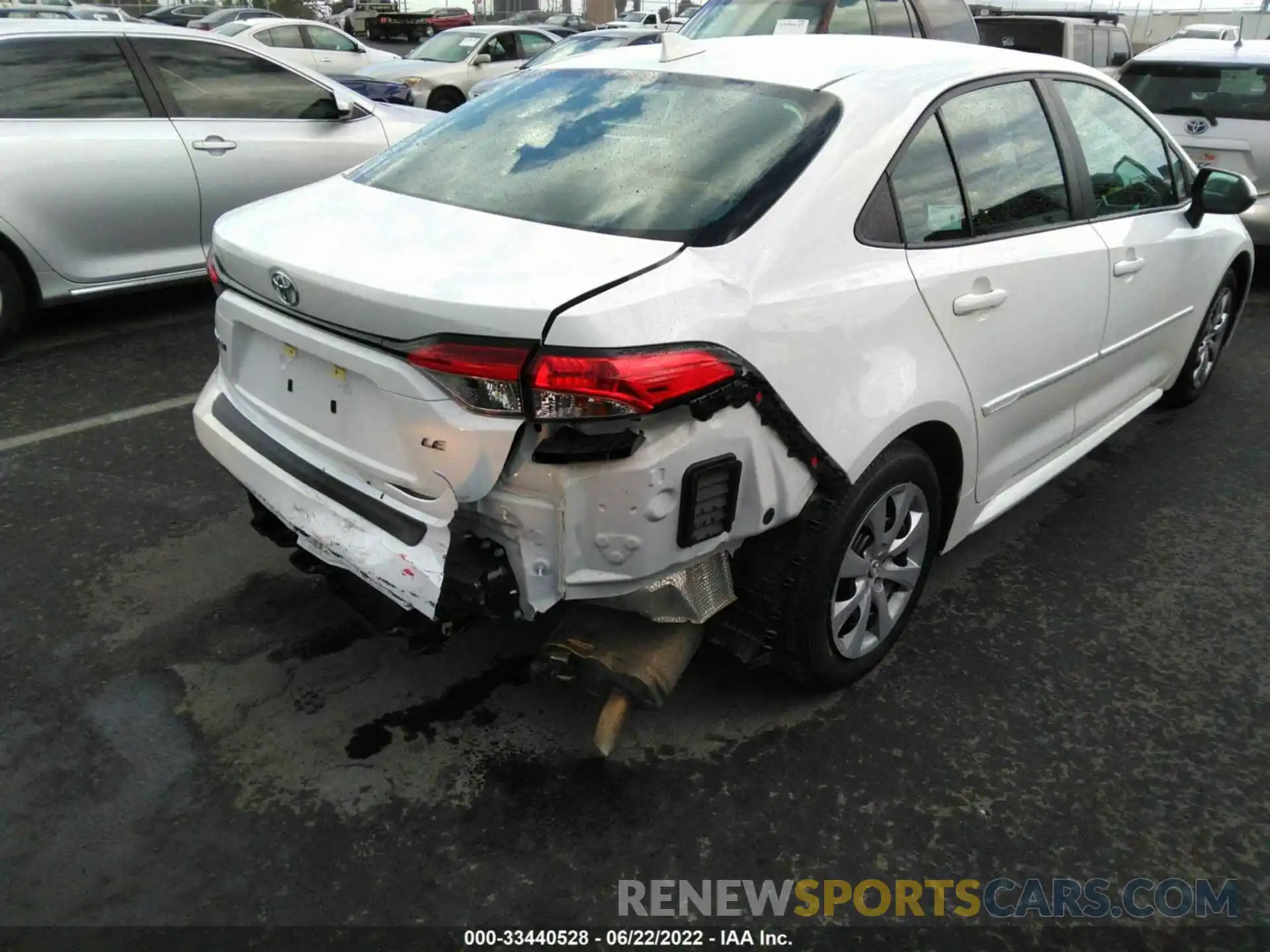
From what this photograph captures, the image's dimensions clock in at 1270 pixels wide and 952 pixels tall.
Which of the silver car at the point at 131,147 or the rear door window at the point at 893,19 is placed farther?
the rear door window at the point at 893,19

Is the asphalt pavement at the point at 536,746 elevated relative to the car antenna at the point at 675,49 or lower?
lower

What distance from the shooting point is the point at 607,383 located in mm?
2002

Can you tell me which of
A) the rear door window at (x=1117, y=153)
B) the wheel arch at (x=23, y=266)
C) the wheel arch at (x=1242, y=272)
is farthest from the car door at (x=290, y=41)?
the rear door window at (x=1117, y=153)

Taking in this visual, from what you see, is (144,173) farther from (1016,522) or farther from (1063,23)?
(1063,23)

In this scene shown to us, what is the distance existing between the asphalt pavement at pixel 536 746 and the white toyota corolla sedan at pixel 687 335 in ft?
1.06

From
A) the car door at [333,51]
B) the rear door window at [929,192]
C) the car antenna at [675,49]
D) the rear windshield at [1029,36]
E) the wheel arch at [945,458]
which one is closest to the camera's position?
the rear door window at [929,192]

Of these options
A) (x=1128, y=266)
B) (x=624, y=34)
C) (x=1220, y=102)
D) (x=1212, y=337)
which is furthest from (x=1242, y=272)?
(x=624, y=34)

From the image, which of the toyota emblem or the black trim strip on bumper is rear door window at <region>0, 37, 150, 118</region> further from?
the toyota emblem

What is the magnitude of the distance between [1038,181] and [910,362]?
105 centimetres

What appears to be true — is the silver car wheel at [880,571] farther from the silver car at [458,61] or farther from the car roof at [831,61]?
the silver car at [458,61]

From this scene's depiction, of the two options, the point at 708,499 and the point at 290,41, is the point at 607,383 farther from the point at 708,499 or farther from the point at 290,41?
the point at 290,41

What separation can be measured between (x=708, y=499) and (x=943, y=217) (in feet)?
3.84

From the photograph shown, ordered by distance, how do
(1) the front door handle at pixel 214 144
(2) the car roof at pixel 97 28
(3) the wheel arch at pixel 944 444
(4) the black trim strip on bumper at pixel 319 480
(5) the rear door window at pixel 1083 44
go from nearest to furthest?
(4) the black trim strip on bumper at pixel 319 480 → (3) the wheel arch at pixel 944 444 → (2) the car roof at pixel 97 28 → (1) the front door handle at pixel 214 144 → (5) the rear door window at pixel 1083 44

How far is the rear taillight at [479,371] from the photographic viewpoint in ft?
6.64
